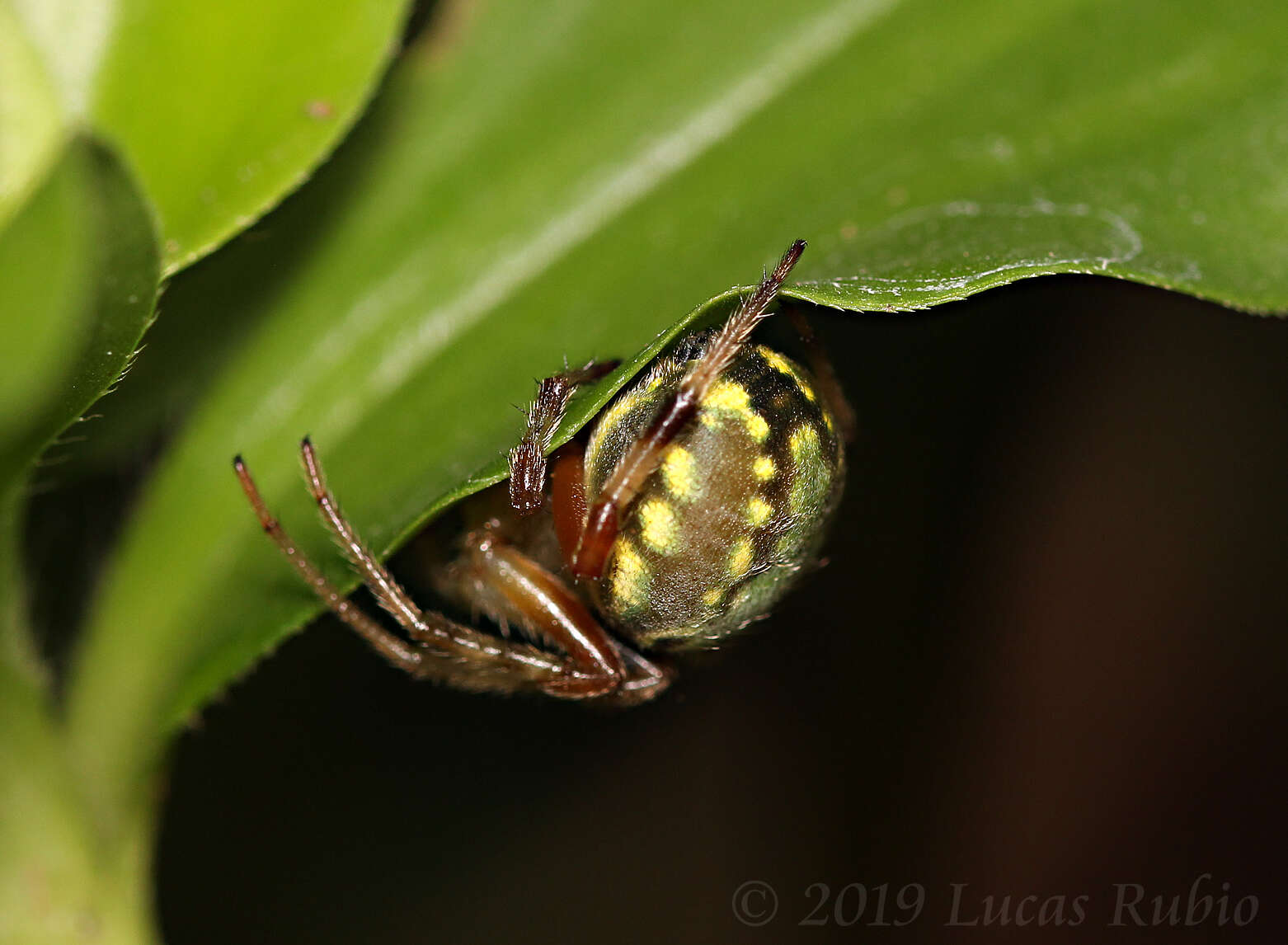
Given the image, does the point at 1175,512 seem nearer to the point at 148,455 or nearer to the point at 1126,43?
the point at 1126,43

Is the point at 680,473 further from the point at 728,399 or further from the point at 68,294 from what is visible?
the point at 68,294

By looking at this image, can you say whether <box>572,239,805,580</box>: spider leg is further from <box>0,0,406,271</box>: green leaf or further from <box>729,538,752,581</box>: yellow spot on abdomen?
<box>0,0,406,271</box>: green leaf

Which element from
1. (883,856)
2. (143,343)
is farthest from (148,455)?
(883,856)

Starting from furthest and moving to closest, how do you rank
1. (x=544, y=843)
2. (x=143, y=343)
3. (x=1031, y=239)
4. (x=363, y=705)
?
(x=544, y=843) < (x=363, y=705) < (x=143, y=343) < (x=1031, y=239)

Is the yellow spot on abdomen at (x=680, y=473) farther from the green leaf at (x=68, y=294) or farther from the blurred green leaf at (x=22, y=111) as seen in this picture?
the blurred green leaf at (x=22, y=111)

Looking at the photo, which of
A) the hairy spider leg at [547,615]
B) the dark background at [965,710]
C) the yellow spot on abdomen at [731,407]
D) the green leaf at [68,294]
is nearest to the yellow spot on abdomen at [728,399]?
the yellow spot on abdomen at [731,407]
